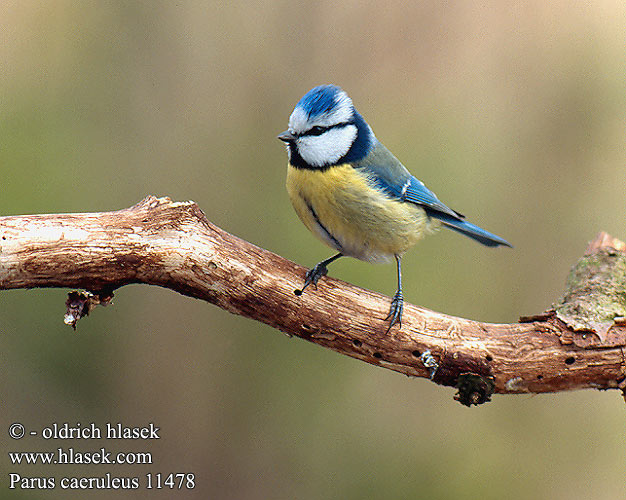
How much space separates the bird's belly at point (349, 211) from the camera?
1991 millimetres

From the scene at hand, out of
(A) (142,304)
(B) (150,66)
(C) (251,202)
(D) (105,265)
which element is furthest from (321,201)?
(B) (150,66)

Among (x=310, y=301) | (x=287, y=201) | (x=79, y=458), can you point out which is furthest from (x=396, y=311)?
(x=79, y=458)

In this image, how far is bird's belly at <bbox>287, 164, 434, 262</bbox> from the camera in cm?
199

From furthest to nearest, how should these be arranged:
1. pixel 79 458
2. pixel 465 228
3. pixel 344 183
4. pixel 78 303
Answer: pixel 79 458, pixel 465 228, pixel 344 183, pixel 78 303

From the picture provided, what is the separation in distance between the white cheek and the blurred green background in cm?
81

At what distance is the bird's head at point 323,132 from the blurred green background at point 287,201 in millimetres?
801

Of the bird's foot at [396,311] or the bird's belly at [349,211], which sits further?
the bird's belly at [349,211]

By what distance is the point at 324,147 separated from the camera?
202cm

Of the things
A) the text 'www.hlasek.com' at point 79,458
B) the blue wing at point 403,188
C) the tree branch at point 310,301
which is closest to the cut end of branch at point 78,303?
the tree branch at point 310,301

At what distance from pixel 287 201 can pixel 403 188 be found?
808mm

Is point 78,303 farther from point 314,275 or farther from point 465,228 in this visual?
point 465,228

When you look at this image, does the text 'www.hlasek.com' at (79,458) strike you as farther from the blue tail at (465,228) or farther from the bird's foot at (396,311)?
the blue tail at (465,228)

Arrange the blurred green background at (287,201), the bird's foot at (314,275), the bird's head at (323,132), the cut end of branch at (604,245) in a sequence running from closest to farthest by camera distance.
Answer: the bird's foot at (314,275), the bird's head at (323,132), the cut end of branch at (604,245), the blurred green background at (287,201)

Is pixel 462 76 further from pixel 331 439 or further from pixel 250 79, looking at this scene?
pixel 331 439
